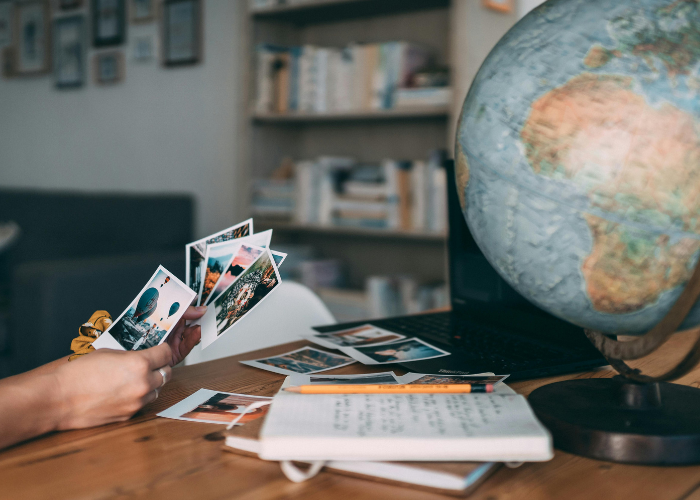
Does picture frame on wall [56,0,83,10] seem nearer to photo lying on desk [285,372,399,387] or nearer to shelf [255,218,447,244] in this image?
shelf [255,218,447,244]

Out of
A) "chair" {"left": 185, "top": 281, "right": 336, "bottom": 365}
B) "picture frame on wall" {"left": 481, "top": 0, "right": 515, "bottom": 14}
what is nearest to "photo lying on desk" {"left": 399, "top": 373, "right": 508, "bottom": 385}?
"chair" {"left": 185, "top": 281, "right": 336, "bottom": 365}

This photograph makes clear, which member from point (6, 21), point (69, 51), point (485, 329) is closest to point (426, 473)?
point (485, 329)

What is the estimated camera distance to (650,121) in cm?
58

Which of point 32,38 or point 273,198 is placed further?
point 32,38

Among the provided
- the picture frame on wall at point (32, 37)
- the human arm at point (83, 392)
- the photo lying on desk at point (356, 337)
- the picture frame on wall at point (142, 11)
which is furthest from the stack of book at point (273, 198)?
the human arm at point (83, 392)

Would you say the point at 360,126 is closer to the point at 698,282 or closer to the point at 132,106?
the point at 132,106

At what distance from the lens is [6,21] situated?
164 inches

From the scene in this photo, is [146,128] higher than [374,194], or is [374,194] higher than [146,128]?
[146,128]

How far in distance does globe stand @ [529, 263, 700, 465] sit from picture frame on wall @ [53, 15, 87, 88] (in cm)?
378

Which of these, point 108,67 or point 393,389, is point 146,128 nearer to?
point 108,67

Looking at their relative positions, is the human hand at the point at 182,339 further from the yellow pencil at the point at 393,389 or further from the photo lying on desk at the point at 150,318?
the yellow pencil at the point at 393,389

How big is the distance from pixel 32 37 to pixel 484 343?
4.00 m

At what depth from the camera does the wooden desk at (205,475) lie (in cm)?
58

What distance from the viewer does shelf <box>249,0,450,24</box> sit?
2.63 meters
